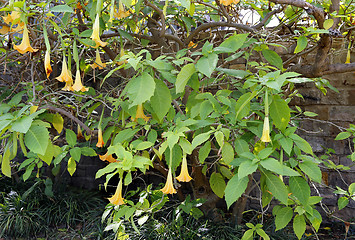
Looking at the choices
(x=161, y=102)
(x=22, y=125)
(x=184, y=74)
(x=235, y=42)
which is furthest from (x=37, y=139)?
(x=235, y=42)

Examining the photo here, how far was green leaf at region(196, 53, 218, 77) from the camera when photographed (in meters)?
1.32

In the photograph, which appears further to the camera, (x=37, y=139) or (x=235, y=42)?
(x=235, y=42)

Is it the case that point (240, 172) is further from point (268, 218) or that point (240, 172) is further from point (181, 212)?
point (268, 218)

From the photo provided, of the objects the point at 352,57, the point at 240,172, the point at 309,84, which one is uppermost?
the point at 240,172

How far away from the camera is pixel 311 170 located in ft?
4.79

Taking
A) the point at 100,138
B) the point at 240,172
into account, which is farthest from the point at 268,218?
the point at 240,172

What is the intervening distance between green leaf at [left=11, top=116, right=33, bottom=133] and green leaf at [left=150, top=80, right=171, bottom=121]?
0.51 meters

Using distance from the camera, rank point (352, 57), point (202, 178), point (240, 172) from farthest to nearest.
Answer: point (352, 57)
point (202, 178)
point (240, 172)

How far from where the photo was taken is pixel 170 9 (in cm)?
245

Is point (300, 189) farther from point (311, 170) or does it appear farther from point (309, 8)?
point (309, 8)

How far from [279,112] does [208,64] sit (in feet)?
1.14

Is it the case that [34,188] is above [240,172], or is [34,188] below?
below

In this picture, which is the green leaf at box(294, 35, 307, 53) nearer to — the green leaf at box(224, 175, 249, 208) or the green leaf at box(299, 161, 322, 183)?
the green leaf at box(299, 161, 322, 183)

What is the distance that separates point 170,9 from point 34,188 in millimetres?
2234
